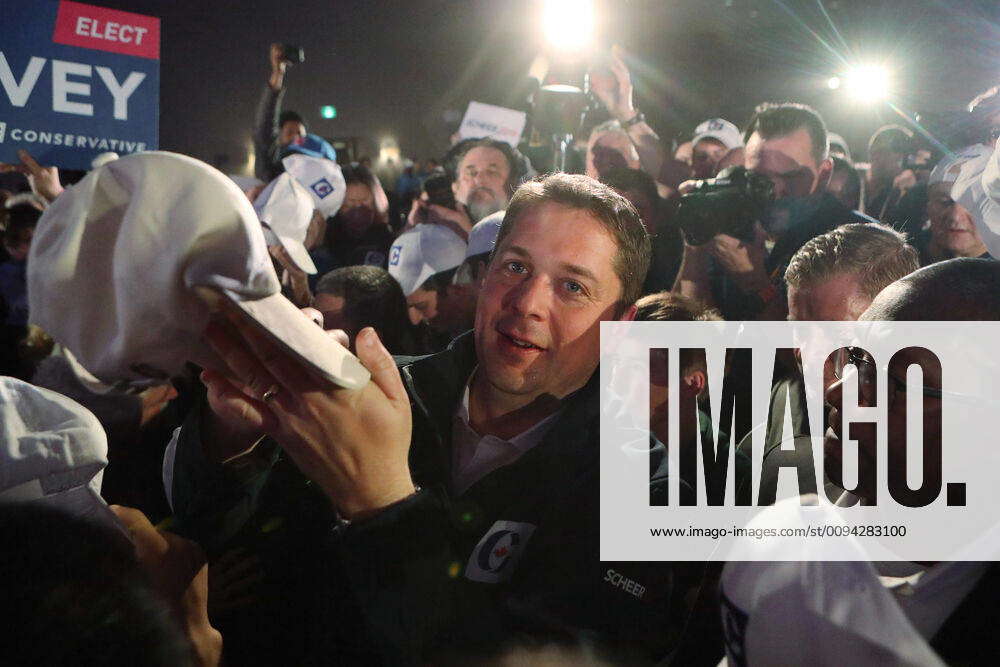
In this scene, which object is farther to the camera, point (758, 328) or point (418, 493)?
point (758, 328)

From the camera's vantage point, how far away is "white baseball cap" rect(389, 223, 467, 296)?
116 inches

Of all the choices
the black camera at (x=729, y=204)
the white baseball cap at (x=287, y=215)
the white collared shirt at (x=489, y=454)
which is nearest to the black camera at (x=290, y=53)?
the white baseball cap at (x=287, y=215)

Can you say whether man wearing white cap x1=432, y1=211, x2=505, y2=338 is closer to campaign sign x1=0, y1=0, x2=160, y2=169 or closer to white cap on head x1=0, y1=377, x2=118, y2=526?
campaign sign x1=0, y1=0, x2=160, y2=169

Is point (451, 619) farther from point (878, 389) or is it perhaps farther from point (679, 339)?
point (679, 339)

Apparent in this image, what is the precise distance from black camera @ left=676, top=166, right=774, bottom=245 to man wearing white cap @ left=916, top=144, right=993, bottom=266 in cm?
82

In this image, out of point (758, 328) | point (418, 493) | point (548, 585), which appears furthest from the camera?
point (758, 328)

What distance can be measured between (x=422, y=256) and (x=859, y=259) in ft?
5.70

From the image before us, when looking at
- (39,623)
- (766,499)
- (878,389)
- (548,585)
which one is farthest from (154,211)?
(766,499)

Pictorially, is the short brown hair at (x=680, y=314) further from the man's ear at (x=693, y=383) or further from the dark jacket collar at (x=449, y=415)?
the dark jacket collar at (x=449, y=415)

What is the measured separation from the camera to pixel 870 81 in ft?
26.1

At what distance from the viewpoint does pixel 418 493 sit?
977 mm

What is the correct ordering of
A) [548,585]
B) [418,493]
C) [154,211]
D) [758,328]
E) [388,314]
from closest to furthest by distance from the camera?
[154,211] < [418,493] < [548,585] < [758,328] < [388,314]

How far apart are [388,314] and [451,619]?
1.54m

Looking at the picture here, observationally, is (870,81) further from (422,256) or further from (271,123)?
(422,256)
